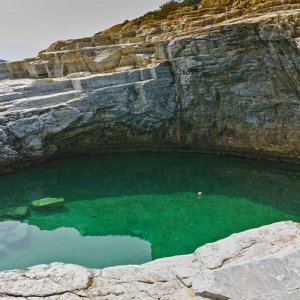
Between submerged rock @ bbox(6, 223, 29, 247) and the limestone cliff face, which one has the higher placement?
the limestone cliff face

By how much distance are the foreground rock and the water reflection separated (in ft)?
10.4

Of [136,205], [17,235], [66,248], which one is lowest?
[136,205]

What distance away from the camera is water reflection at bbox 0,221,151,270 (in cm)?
941

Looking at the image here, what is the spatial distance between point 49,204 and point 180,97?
7682 mm

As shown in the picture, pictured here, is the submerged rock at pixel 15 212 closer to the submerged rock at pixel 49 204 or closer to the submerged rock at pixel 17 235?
the submerged rock at pixel 49 204

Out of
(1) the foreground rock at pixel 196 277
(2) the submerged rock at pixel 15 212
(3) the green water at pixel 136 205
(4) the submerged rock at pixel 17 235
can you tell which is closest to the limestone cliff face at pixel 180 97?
(3) the green water at pixel 136 205

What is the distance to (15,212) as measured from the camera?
42.5 ft

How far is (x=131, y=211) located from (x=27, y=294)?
7060 mm

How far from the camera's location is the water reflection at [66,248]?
370 inches

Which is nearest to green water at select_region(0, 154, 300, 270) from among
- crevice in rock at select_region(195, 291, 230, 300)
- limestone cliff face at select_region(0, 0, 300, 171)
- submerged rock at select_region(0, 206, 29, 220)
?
submerged rock at select_region(0, 206, 29, 220)

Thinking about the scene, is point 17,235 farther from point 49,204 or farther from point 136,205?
point 136,205

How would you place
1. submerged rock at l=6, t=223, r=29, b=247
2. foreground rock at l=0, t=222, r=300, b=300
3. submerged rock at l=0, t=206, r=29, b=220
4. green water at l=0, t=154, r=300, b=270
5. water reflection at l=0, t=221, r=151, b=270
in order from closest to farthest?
foreground rock at l=0, t=222, r=300, b=300
water reflection at l=0, t=221, r=151, b=270
green water at l=0, t=154, r=300, b=270
submerged rock at l=6, t=223, r=29, b=247
submerged rock at l=0, t=206, r=29, b=220

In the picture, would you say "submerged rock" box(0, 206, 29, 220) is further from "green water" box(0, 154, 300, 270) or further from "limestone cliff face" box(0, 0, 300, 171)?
"limestone cliff face" box(0, 0, 300, 171)

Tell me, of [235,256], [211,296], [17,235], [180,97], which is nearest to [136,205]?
[17,235]
